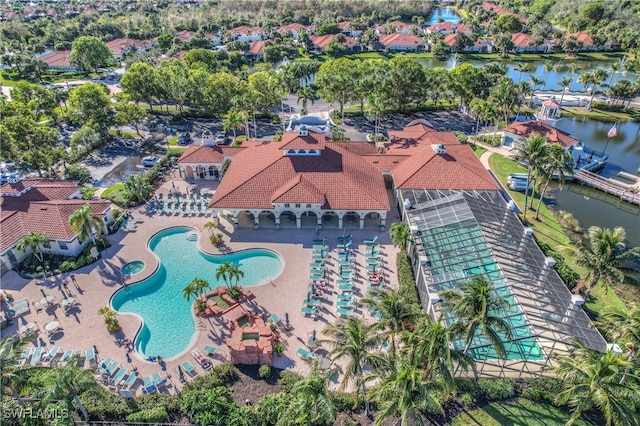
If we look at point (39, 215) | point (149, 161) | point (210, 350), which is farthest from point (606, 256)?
point (149, 161)

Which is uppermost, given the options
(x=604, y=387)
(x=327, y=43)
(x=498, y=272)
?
(x=327, y=43)

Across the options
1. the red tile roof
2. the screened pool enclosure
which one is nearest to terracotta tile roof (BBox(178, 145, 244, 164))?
the red tile roof

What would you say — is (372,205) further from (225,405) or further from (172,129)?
(172,129)

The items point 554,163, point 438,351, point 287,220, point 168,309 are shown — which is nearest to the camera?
point 438,351

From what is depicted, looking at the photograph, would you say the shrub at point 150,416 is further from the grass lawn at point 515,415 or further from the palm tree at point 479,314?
the palm tree at point 479,314

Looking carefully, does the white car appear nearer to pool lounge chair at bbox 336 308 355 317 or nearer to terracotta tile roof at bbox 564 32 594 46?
pool lounge chair at bbox 336 308 355 317

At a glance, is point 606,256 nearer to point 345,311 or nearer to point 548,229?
point 548,229
